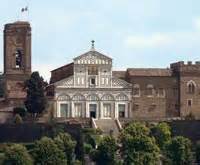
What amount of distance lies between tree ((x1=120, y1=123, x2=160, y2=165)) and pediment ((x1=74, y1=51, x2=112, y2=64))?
11.0 metres

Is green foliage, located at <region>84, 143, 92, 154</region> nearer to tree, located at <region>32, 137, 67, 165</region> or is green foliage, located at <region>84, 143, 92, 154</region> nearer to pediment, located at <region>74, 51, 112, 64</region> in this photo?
tree, located at <region>32, 137, 67, 165</region>

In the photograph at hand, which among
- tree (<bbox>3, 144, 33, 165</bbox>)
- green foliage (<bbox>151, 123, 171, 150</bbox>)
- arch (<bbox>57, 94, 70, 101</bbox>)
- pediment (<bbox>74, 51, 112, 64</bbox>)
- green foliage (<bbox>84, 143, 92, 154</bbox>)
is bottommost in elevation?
tree (<bbox>3, 144, 33, 165</bbox>)

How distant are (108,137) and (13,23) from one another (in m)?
13.7

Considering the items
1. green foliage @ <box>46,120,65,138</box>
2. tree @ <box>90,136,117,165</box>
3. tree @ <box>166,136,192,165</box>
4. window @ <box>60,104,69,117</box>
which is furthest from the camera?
window @ <box>60,104,69,117</box>

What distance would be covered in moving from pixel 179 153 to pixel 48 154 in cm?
578

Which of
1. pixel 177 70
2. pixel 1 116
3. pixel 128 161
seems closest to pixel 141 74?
pixel 177 70

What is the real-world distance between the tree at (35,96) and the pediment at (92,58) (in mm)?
3098

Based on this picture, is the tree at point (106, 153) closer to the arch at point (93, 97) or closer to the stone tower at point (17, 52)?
the arch at point (93, 97)

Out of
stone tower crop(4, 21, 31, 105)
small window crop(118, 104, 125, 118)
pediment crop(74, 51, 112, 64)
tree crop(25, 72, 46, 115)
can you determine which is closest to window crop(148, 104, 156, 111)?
small window crop(118, 104, 125, 118)

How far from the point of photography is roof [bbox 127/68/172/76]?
89812mm

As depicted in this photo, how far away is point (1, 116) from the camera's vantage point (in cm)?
8694

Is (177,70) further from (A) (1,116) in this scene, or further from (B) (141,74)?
(A) (1,116)

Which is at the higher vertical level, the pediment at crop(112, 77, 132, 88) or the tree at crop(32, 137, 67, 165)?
the pediment at crop(112, 77, 132, 88)

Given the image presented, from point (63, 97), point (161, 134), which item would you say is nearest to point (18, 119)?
point (63, 97)
